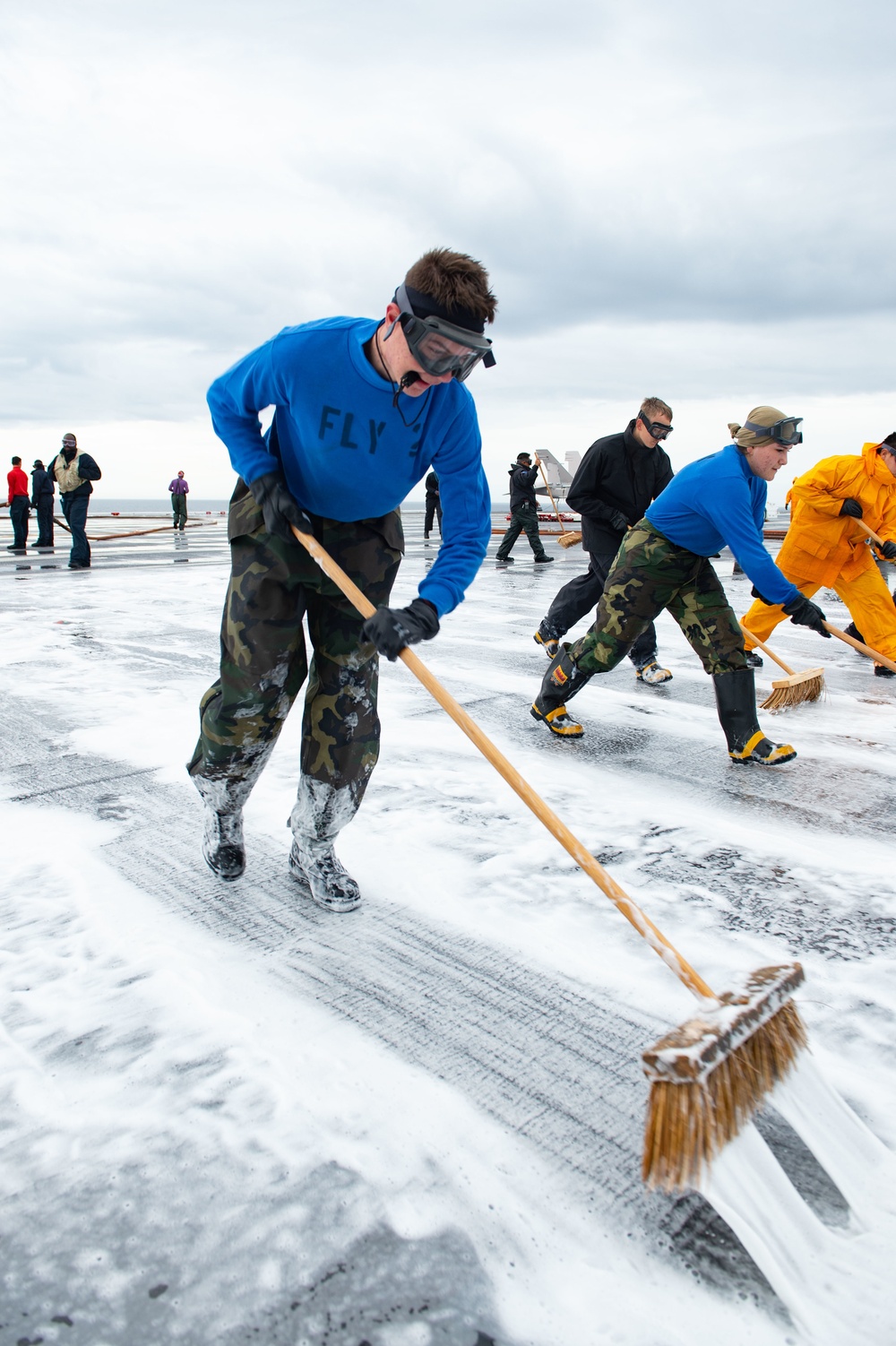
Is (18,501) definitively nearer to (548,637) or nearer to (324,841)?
(548,637)

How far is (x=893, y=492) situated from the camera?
227 inches

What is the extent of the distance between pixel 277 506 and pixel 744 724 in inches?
100

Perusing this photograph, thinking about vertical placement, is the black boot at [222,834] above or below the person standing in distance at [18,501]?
below

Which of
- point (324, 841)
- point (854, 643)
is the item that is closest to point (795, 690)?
point (854, 643)

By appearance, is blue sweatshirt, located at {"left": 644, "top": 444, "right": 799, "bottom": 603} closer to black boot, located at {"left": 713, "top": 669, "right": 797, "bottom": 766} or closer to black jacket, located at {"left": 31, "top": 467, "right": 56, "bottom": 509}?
black boot, located at {"left": 713, "top": 669, "right": 797, "bottom": 766}

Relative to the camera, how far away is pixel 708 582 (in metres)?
4.20

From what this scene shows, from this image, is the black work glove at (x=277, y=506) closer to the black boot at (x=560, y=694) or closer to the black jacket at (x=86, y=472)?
the black boot at (x=560, y=694)

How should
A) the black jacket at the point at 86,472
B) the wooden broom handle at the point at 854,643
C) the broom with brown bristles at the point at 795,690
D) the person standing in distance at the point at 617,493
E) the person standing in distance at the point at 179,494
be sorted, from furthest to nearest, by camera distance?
the person standing in distance at the point at 179,494, the black jacket at the point at 86,472, the person standing in distance at the point at 617,493, the broom with brown bristles at the point at 795,690, the wooden broom handle at the point at 854,643

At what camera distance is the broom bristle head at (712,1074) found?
4.68ft

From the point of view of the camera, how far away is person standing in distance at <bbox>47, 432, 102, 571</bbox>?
1211 cm

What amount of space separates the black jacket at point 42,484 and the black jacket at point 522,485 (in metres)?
8.11

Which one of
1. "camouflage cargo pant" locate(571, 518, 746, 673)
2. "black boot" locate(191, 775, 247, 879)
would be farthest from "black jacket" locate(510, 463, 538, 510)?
"black boot" locate(191, 775, 247, 879)

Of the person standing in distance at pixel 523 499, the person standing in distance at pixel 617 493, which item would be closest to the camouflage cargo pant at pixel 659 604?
the person standing in distance at pixel 617 493

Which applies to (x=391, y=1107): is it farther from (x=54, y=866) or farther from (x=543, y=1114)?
(x=54, y=866)
